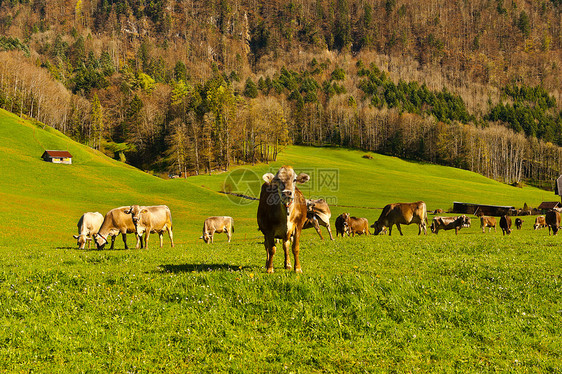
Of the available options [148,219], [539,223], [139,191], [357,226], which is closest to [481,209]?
[539,223]

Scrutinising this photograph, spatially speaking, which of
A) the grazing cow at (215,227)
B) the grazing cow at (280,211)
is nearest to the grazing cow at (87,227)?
the grazing cow at (215,227)

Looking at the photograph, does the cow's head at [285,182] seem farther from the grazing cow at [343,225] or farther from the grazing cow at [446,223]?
the grazing cow at [446,223]

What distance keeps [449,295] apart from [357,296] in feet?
9.21

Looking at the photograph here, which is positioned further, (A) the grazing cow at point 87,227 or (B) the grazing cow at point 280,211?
(A) the grazing cow at point 87,227

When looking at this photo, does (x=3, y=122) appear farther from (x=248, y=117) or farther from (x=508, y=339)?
(x=508, y=339)

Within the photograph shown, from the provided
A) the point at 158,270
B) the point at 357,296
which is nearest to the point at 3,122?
the point at 158,270

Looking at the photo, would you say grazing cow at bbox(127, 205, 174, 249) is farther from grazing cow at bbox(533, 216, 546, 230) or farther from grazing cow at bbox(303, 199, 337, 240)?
grazing cow at bbox(533, 216, 546, 230)

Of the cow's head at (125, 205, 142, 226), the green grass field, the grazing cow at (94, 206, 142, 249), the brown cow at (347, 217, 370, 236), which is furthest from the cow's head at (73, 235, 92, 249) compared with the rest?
the brown cow at (347, 217, 370, 236)

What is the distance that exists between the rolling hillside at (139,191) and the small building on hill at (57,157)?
2.32 meters

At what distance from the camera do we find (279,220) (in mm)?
11414

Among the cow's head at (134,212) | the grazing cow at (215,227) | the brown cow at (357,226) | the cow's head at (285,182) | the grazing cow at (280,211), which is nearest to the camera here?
the cow's head at (285,182)

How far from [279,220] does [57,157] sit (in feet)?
304

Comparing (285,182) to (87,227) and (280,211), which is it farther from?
(87,227)

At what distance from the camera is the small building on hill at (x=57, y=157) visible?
3374 inches
